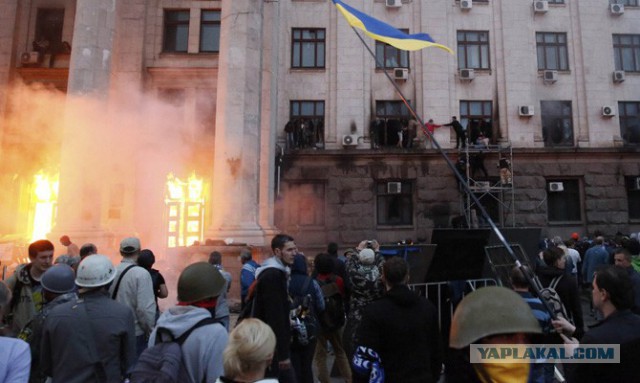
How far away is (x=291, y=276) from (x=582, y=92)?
20.8 meters

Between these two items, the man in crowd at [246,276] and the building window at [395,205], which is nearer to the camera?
the man in crowd at [246,276]

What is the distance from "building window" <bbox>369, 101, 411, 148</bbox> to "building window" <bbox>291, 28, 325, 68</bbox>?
372 centimetres

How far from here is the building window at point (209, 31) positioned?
17.8 metres

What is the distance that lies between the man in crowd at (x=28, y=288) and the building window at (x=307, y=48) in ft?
55.7

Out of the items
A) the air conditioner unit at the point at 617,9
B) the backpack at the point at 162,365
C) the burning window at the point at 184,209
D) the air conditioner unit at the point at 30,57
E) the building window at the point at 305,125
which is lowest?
the backpack at the point at 162,365

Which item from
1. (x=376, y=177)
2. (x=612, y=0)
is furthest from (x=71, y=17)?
(x=612, y=0)

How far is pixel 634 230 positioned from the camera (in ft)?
61.4

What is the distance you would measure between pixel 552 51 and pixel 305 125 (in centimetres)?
1275

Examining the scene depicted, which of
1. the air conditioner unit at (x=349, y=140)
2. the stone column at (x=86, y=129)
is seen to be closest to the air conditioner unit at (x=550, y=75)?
the air conditioner unit at (x=349, y=140)

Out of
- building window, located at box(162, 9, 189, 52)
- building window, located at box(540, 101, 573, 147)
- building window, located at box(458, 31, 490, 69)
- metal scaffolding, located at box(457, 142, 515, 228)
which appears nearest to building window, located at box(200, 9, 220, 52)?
building window, located at box(162, 9, 189, 52)

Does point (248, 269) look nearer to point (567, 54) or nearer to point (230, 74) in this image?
point (230, 74)

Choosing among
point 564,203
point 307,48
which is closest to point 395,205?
point 564,203

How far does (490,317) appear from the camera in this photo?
1.86 meters

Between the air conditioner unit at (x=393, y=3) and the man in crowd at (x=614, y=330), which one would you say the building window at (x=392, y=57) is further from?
the man in crowd at (x=614, y=330)
